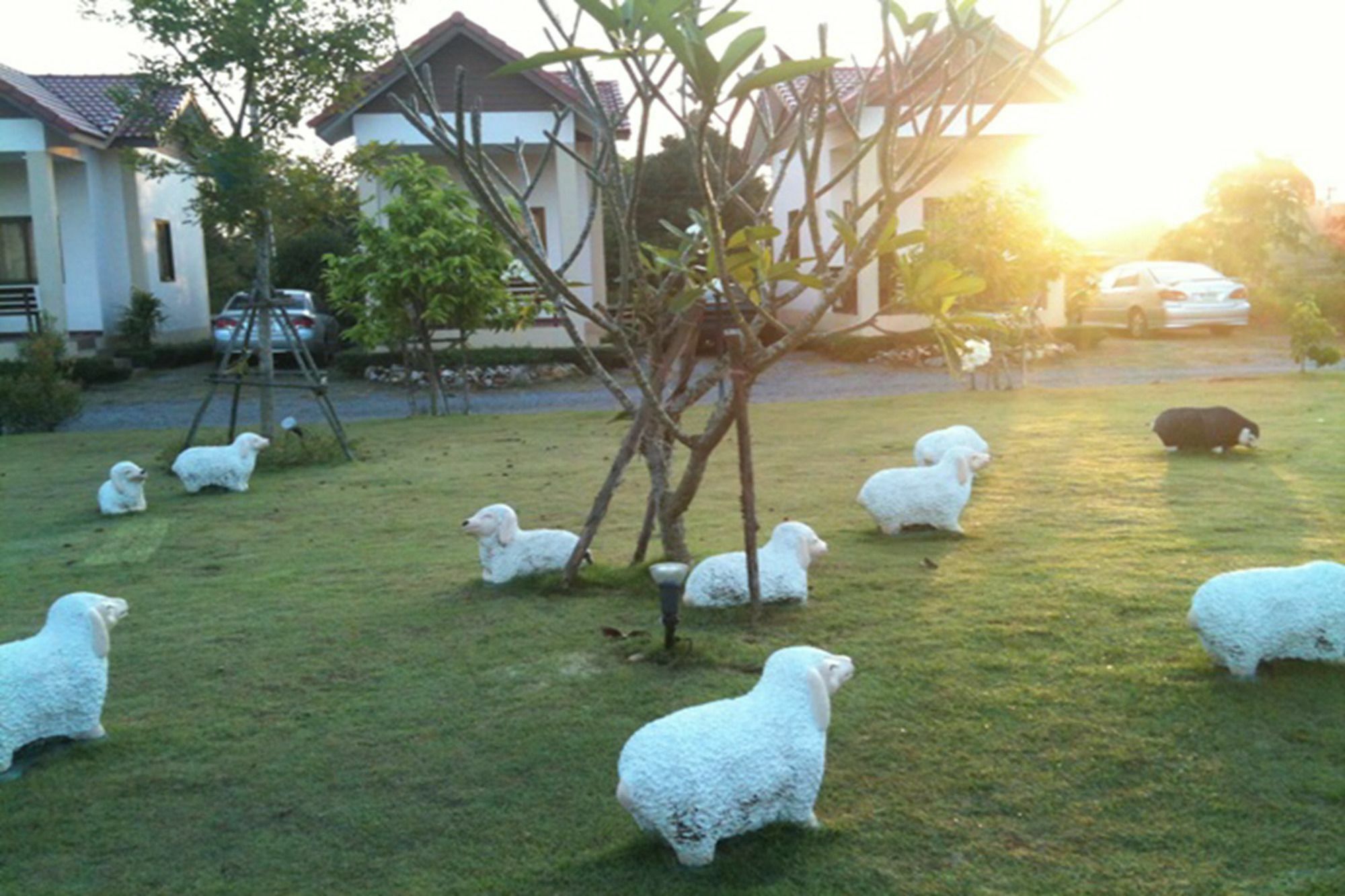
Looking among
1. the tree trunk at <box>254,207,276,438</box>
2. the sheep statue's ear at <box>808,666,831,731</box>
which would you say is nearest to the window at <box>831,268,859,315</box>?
the tree trunk at <box>254,207,276,438</box>

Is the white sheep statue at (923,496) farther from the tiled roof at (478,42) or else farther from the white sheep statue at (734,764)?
the tiled roof at (478,42)

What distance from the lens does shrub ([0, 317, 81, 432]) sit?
1728 centimetres

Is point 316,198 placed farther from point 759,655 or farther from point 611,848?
point 611,848

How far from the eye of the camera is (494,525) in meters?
7.09

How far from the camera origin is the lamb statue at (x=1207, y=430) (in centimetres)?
1105

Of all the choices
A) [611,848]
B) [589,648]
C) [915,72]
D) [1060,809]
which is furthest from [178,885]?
[915,72]

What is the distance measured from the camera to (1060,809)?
162 inches

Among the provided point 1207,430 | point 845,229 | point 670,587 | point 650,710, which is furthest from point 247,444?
point 1207,430

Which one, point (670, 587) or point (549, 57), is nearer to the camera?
point (549, 57)

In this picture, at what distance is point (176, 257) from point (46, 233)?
7.64 m

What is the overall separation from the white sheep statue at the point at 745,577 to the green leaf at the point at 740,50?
2.84 meters

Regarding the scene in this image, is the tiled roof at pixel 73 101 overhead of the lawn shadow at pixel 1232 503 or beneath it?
overhead

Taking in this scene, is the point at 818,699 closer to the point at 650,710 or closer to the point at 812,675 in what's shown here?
the point at 812,675

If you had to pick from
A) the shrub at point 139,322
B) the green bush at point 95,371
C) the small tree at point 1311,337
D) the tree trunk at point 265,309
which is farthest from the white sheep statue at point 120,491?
the shrub at point 139,322
